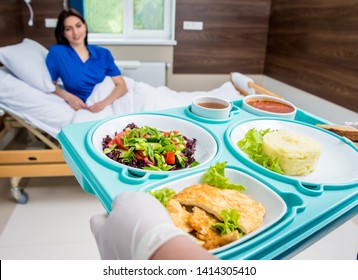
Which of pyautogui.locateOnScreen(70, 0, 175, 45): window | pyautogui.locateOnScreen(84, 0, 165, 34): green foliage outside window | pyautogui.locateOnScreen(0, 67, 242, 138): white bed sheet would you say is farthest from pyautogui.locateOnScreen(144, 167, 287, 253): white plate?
pyautogui.locateOnScreen(84, 0, 165, 34): green foliage outside window

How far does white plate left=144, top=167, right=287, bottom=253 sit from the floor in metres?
1.07

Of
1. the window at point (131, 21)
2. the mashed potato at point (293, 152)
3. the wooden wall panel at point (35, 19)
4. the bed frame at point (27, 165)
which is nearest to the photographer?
the mashed potato at point (293, 152)

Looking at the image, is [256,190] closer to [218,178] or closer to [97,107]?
[218,178]

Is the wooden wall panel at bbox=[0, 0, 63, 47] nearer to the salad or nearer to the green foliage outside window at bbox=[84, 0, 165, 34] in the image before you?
the green foliage outside window at bbox=[84, 0, 165, 34]

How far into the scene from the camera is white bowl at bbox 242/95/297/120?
1.24m

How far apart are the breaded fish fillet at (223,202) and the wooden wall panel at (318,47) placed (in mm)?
2489

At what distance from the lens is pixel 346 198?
31.0 inches

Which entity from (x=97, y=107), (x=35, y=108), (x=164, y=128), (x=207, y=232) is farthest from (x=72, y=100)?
(x=207, y=232)

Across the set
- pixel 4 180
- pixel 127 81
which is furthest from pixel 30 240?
pixel 127 81

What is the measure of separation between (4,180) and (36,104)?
29.7 inches

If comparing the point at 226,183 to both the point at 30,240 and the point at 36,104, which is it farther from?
the point at 36,104

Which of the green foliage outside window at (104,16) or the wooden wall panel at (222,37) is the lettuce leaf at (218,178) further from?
the green foliage outside window at (104,16)

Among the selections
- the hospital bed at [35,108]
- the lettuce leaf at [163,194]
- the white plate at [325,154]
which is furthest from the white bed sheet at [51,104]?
the lettuce leaf at [163,194]

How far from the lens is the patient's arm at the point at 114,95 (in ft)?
8.31
